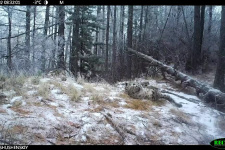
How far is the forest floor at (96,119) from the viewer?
90.3 inches

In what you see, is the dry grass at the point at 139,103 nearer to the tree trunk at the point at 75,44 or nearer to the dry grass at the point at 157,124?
the dry grass at the point at 157,124

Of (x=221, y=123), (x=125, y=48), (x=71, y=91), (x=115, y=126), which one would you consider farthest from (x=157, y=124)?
(x=125, y=48)

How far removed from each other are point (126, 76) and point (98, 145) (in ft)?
20.2

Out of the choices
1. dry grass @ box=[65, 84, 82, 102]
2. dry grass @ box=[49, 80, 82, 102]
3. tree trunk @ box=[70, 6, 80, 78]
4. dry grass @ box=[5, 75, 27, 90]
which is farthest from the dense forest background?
dry grass @ box=[65, 84, 82, 102]

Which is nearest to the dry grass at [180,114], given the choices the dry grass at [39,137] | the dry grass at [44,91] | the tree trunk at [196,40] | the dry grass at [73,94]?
the dry grass at [73,94]

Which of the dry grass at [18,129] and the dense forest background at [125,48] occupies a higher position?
the dense forest background at [125,48]

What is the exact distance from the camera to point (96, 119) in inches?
109

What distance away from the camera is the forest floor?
7.52ft

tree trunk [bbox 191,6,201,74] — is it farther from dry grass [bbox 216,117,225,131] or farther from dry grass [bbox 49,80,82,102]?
dry grass [bbox 49,80,82,102]

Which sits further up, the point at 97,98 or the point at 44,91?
the point at 44,91

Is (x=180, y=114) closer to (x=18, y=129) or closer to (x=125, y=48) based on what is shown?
(x=18, y=129)
